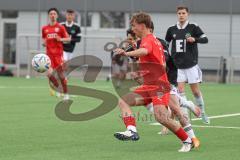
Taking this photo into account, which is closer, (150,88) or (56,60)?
(150,88)

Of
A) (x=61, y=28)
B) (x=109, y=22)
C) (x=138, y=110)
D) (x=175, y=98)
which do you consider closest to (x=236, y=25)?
(x=109, y=22)

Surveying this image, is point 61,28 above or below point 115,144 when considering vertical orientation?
above

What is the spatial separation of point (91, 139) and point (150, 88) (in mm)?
1586

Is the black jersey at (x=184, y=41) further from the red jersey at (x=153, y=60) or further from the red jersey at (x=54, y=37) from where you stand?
the red jersey at (x=54, y=37)

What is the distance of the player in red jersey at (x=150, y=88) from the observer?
10586 mm

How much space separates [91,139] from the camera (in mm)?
12000

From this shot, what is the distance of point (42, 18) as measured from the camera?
39.4 m

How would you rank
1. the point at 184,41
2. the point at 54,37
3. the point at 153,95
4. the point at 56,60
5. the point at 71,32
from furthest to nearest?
the point at 71,32 → the point at 54,37 → the point at 56,60 → the point at 184,41 → the point at 153,95

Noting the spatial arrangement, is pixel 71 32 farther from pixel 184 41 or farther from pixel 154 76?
pixel 154 76

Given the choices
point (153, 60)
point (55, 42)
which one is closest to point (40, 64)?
point (55, 42)

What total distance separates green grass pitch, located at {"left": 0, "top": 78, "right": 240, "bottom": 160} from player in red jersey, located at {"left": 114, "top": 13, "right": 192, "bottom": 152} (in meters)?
0.28

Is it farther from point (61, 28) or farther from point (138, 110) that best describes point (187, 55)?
point (61, 28)

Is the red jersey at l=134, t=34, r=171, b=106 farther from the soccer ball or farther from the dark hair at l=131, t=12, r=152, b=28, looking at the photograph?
the soccer ball

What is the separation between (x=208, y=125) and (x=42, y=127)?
3091mm
